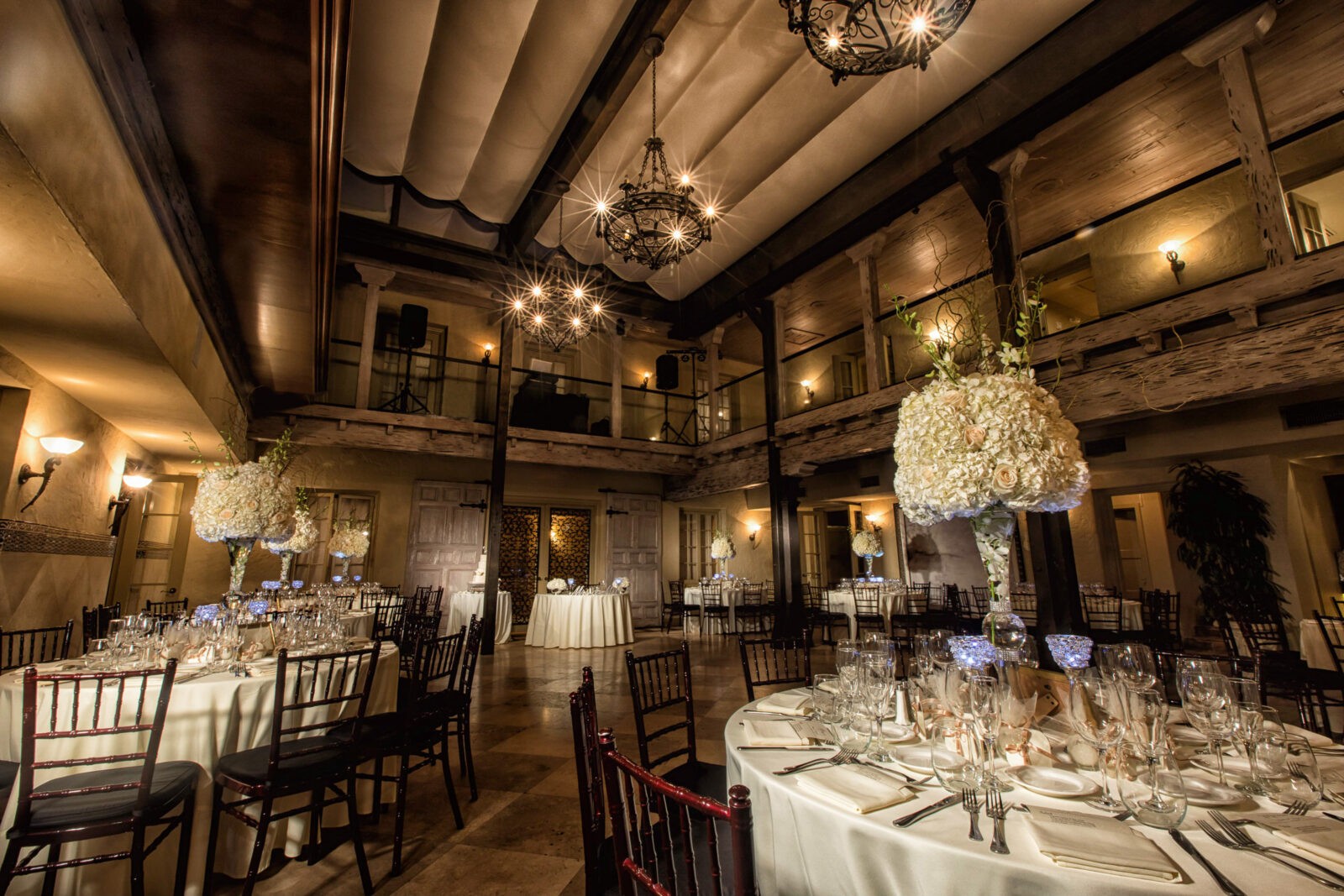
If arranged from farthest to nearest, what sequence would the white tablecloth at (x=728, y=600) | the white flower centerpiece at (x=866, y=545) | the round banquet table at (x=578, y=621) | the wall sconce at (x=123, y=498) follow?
the white flower centerpiece at (x=866, y=545) < the white tablecloth at (x=728, y=600) < the round banquet table at (x=578, y=621) < the wall sconce at (x=123, y=498)

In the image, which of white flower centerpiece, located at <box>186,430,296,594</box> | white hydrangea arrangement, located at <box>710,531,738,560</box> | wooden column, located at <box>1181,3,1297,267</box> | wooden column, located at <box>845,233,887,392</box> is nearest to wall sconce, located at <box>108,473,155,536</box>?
white flower centerpiece, located at <box>186,430,296,594</box>

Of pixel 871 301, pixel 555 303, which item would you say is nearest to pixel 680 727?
pixel 555 303

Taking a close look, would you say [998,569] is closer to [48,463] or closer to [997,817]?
[997,817]

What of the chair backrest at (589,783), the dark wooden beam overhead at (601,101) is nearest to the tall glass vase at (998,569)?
the chair backrest at (589,783)

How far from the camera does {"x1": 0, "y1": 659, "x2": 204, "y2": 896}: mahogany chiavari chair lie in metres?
1.77

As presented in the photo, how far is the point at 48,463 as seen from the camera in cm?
423

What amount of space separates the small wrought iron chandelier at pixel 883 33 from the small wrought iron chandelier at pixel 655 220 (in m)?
1.51

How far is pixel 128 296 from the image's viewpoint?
281 cm

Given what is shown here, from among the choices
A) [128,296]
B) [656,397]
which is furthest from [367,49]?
[656,397]

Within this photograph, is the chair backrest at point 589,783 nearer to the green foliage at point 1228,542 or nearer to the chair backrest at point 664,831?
the chair backrest at point 664,831

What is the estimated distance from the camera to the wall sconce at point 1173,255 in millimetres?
6477

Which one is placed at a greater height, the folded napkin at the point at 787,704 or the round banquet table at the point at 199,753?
the folded napkin at the point at 787,704

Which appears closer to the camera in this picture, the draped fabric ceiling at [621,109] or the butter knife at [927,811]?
the butter knife at [927,811]

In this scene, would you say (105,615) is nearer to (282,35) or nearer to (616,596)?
(282,35)
